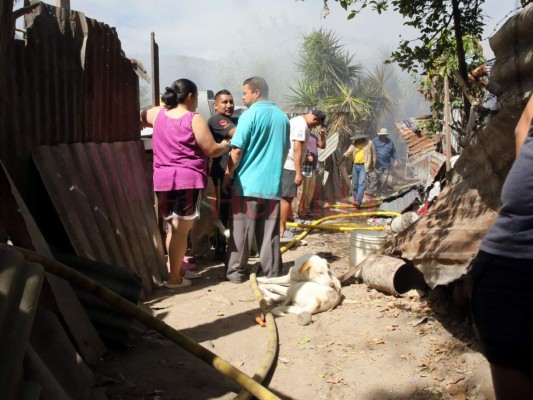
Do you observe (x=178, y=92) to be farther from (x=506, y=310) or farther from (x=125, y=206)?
(x=506, y=310)

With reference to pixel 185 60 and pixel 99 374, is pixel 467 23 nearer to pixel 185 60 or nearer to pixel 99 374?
pixel 99 374

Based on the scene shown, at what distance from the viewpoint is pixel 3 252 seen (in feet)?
7.13

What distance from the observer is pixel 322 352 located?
407 cm

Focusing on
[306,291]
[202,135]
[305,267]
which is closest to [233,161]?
[202,135]

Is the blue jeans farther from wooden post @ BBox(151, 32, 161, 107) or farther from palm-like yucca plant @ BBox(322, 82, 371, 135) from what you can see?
palm-like yucca plant @ BBox(322, 82, 371, 135)

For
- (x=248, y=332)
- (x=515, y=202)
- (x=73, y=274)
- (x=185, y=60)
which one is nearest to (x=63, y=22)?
(x=73, y=274)

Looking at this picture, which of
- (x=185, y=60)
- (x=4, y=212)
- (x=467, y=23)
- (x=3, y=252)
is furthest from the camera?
(x=185, y=60)

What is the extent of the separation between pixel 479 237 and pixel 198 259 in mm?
4142

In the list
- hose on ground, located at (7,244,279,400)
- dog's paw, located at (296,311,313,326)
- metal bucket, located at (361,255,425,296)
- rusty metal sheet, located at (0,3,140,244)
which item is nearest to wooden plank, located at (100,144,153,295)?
rusty metal sheet, located at (0,3,140,244)

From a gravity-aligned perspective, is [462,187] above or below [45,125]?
below

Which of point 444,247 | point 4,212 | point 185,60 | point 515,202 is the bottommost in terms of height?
point 444,247

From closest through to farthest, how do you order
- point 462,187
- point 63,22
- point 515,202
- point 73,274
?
point 515,202 → point 73,274 → point 462,187 → point 63,22

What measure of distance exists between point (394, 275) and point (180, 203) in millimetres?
2307

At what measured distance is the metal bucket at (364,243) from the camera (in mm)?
5996
